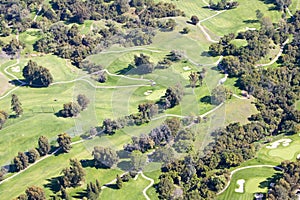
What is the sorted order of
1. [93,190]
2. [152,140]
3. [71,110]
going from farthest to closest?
[71,110], [152,140], [93,190]

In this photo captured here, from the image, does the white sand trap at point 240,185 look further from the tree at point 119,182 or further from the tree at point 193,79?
the tree at point 193,79

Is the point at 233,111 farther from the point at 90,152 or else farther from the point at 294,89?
the point at 90,152

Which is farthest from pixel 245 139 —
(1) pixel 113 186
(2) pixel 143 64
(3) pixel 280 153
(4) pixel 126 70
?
(4) pixel 126 70

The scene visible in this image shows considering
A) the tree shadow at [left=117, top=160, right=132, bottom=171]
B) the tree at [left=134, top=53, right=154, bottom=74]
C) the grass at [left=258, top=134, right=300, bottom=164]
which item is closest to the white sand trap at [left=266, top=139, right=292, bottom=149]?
the grass at [left=258, top=134, right=300, bottom=164]

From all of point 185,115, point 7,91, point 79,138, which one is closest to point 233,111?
point 185,115

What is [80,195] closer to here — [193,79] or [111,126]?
[111,126]

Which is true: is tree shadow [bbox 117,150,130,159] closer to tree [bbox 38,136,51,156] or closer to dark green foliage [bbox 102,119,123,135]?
dark green foliage [bbox 102,119,123,135]
